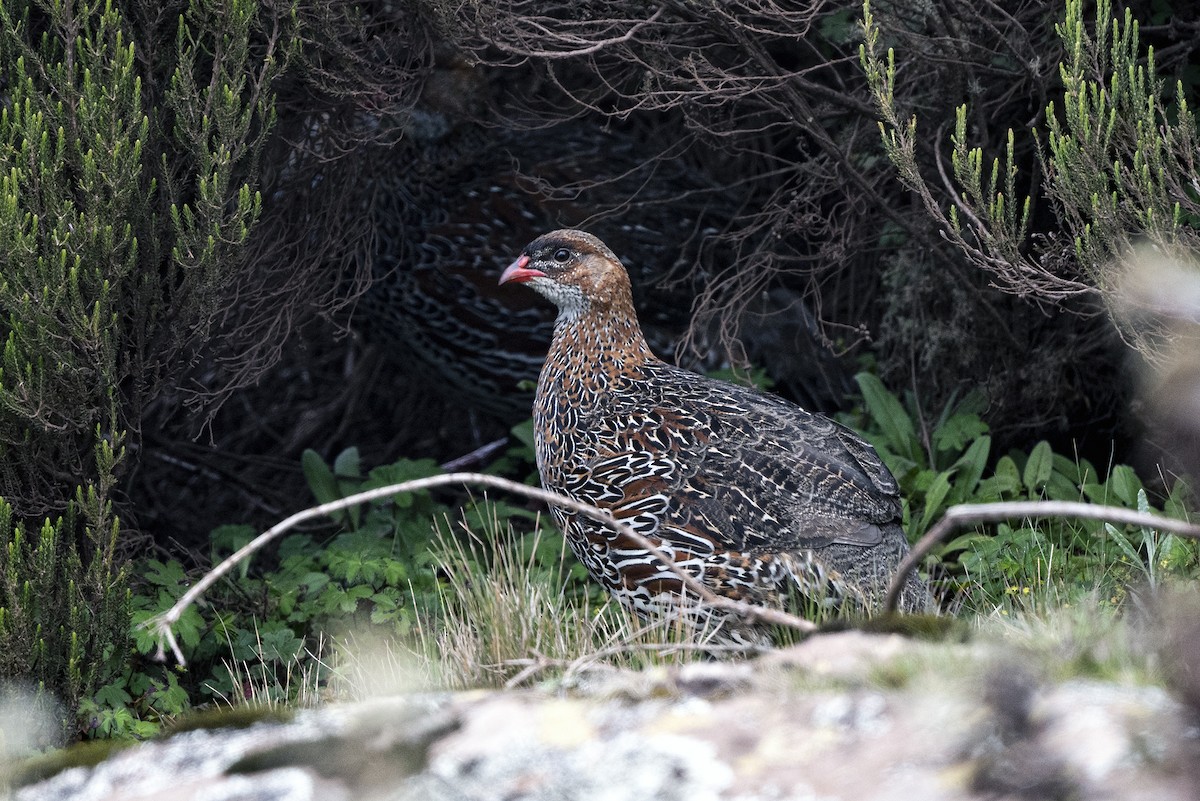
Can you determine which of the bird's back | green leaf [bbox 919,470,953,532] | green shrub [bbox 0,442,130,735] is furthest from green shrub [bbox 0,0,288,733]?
green leaf [bbox 919,470,953,532]

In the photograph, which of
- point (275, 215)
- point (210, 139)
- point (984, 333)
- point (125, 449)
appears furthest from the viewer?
point (984, 333)

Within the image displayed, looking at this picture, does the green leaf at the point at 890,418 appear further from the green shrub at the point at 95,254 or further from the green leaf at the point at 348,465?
the green shrub at the point at 95,254

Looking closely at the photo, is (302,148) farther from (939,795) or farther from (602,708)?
(939,795)

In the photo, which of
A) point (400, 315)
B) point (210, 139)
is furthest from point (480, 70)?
point (210, 139)

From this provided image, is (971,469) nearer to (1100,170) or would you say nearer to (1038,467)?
(1038,467)

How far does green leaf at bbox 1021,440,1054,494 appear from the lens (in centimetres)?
551

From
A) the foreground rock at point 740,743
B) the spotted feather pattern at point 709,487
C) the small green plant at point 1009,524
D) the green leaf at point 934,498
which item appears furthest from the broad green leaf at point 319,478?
the foreground rock at point 740,743

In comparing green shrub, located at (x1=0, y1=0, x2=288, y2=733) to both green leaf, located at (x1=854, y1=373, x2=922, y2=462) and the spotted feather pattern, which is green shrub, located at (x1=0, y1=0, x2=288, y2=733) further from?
green leaf, located at (x1=854, y1=373, x2=922, y2=462)

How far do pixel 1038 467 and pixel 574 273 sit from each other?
7.12 ft

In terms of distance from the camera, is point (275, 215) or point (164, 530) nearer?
point (275, 215)

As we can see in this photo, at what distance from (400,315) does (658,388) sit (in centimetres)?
217

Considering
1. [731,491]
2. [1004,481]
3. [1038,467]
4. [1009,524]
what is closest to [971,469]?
[1004,481]

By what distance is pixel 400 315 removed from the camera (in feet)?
21.6

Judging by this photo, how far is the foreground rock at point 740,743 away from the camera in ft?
6.61
